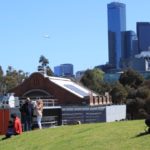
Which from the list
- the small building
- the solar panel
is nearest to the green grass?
the small building

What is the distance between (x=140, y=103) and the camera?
89938 millimetres

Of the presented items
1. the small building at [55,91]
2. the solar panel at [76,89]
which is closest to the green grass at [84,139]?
the small building at [55,91]

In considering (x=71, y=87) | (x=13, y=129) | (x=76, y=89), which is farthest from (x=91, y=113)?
(x=13, y=129)

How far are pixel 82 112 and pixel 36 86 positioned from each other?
15.8 m

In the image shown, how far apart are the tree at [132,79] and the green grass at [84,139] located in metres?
91.5

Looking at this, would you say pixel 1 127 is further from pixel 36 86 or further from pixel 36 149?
pixel 36 86

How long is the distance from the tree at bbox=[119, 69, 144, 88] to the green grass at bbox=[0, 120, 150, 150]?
9147 centimetres

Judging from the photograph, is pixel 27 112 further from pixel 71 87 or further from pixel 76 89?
pixel 71 87

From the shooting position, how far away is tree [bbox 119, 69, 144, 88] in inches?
4574

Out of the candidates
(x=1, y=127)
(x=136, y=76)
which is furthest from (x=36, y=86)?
(x=1, y=127)

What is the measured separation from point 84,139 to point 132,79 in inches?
3820

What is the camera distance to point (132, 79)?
384ft

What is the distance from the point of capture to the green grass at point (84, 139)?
718 inches

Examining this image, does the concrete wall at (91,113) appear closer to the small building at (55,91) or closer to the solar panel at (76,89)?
the small building at (55,91)
